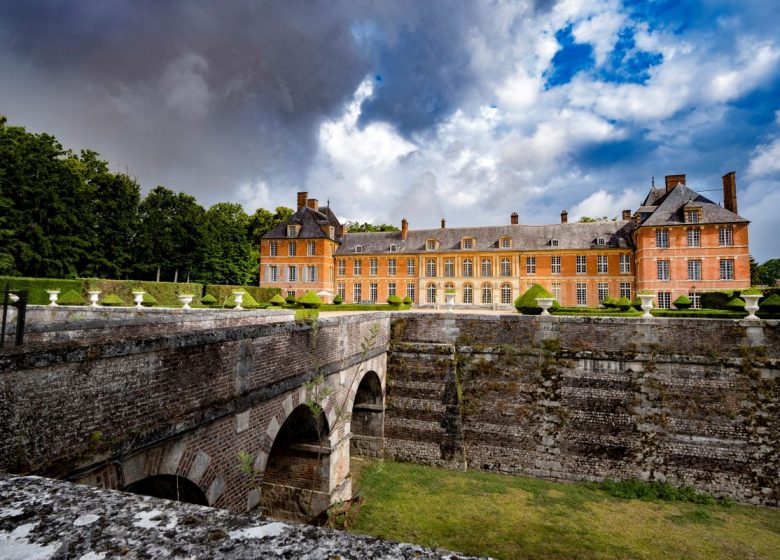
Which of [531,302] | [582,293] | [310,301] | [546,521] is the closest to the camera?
[546,521]

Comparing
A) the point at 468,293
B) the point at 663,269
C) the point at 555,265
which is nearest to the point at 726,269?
the point at 663,269

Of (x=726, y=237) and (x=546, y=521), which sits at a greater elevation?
(x=726, y=237)

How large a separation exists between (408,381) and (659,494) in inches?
285

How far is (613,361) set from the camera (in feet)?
38.2

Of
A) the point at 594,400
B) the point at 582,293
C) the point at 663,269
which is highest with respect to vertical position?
the point at 663,269

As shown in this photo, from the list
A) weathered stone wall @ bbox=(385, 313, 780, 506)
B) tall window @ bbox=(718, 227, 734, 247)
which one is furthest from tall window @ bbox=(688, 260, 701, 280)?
weathered stone wall @ bbox=(385, 313, 780, 506)

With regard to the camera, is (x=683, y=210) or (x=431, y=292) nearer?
(x=683, y=210)

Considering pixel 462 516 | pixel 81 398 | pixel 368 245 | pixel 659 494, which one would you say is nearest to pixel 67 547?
pixel 81 398

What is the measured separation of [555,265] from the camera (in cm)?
3688

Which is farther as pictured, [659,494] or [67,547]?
[659,494]

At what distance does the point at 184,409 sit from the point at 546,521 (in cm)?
838

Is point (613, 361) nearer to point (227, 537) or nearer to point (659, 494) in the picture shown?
point (659, 494)

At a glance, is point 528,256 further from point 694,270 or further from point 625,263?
point 694,270

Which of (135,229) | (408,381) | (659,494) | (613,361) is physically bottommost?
(659,494)
